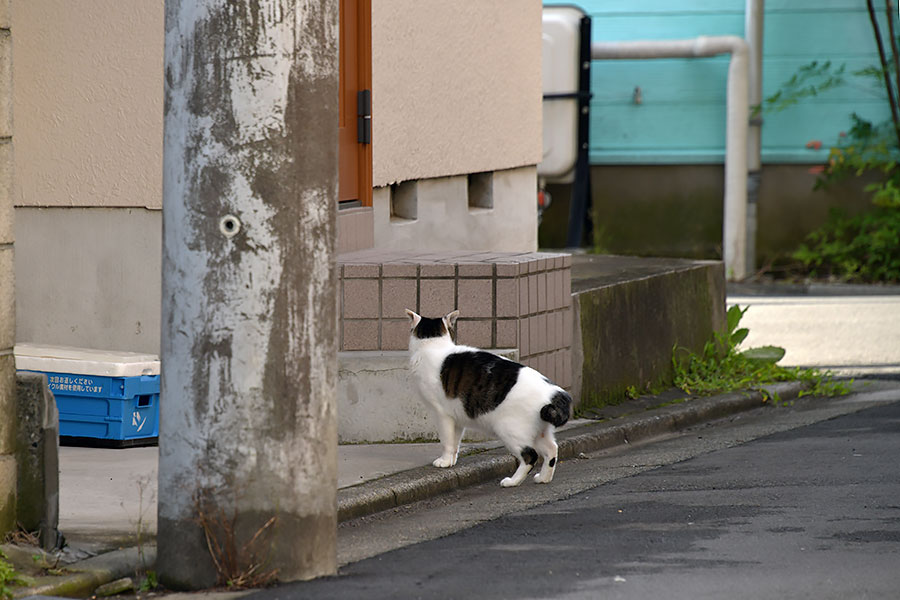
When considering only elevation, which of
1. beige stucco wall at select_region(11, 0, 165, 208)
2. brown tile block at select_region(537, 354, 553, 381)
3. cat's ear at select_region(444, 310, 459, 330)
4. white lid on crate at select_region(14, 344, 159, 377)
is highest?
beige stucco wall at select_region(11, 0, 165, 208)

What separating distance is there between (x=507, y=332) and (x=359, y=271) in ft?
3.06

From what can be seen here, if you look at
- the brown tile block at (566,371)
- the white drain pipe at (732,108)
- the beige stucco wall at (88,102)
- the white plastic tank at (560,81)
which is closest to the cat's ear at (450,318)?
the brown tile block at (566,371)

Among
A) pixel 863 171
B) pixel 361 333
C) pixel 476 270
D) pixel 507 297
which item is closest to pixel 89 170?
pixel 361 333

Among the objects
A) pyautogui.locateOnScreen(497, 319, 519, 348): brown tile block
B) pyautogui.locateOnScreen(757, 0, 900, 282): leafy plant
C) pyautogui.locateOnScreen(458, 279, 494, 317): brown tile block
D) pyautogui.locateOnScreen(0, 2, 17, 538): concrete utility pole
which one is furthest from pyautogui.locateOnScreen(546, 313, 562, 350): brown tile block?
pyautogui.locateOnScreen(757, 0, 900, 282): leafy plant

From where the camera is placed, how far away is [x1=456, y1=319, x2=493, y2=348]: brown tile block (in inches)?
297

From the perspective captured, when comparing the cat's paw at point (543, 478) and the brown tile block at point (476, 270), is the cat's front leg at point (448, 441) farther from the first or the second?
the brown tile block at point (476, 270)

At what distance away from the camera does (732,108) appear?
16109 millimetres

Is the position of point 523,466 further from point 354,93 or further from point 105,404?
point 354,93

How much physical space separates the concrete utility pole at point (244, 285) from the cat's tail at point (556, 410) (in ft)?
6.23

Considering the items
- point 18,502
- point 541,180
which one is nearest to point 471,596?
point 18,502

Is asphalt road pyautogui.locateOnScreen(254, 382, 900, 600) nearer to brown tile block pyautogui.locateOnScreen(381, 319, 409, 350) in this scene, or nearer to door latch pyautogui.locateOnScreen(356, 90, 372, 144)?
brown tile block pyautogui.locateOnScreen(381, 319, 409, 350)

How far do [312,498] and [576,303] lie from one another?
4.04 metres

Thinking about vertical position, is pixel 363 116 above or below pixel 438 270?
above

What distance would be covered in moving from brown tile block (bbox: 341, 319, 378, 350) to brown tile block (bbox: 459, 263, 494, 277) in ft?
1.90
